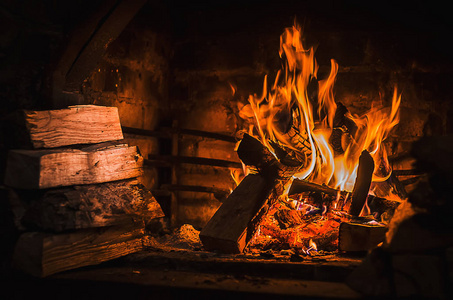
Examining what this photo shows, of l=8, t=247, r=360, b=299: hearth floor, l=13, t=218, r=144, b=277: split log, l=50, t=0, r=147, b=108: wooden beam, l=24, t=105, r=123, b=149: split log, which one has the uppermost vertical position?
l=50, t=0, r=147, b=108: wooden beam

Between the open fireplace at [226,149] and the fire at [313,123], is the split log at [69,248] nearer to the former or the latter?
the open fireplace at [226,149]

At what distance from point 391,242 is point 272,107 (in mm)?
2035

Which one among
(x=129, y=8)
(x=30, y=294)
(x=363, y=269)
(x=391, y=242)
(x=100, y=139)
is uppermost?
(x=129, y=8)

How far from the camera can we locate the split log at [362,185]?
3.23 meters

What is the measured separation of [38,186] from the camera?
8.24 ft

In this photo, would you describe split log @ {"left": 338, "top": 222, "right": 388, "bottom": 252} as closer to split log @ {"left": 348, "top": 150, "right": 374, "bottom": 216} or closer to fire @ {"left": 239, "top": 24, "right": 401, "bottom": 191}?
split log @ {"left": 348, "top": 150, "right": 374, "bottom": 216}

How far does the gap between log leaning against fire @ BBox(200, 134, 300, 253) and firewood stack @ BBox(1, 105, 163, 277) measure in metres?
0.46

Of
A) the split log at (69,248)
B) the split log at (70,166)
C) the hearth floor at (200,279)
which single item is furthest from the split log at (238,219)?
the split log at (70,166)

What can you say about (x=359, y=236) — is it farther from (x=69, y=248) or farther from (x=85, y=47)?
(x=85, y=47)

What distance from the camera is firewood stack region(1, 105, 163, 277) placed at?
8.24 feet

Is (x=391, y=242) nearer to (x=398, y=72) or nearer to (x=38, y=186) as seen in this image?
(x=38, y=186)

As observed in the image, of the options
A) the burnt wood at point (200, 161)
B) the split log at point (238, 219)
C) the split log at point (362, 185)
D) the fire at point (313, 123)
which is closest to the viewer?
the split log at point (238, 219)

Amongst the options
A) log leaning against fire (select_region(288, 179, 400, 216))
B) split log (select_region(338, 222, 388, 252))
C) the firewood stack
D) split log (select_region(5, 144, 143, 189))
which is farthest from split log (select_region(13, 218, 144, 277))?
split log (select_region(338, 222, 388, 252))

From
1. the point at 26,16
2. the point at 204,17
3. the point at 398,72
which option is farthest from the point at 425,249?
the point at 204,17
